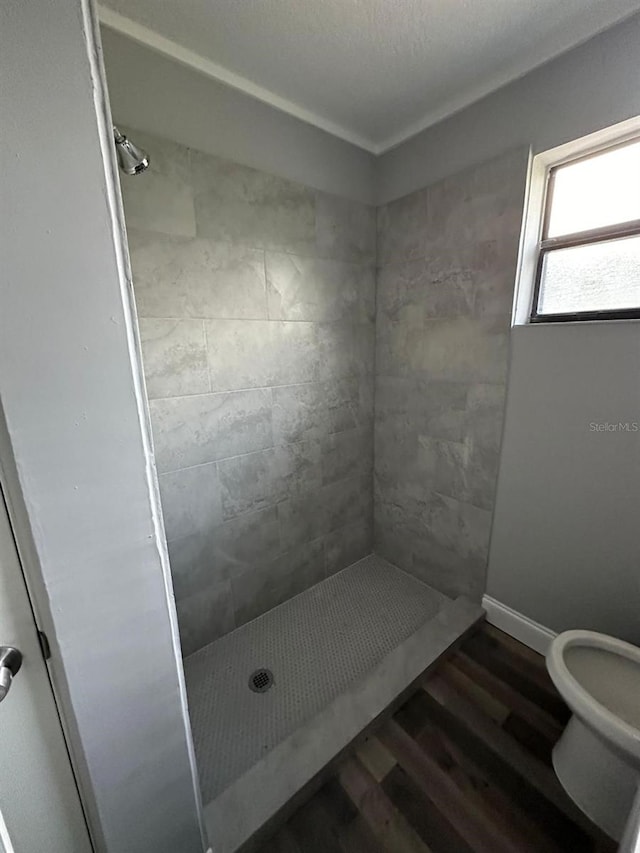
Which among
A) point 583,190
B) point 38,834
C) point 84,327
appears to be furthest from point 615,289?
point 38,834

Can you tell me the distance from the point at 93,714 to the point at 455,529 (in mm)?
1728

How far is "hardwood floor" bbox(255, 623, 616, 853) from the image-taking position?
104 cm

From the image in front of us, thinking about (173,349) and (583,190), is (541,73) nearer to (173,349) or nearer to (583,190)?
(583,190)

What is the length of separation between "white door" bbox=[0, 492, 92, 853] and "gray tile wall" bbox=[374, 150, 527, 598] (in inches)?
68.5

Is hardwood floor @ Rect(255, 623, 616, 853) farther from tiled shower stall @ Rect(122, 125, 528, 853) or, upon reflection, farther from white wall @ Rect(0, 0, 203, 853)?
white wall @ Rect(0, 0, 203, 853)

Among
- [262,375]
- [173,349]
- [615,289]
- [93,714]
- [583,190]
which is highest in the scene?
[583,190]

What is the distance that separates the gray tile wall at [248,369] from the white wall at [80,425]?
2.86 feet

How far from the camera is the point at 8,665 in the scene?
537 mm

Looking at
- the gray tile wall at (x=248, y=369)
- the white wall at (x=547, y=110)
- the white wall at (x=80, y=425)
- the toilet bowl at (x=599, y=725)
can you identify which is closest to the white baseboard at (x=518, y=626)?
the toilet bowl at (x=599, y=725)

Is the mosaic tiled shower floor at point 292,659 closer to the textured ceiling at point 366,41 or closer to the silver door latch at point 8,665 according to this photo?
the silver door latch at point 8,665

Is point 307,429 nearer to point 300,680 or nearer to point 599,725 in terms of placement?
point 300,680

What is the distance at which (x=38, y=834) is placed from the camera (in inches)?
25.2

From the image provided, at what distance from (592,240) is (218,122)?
1599 mm

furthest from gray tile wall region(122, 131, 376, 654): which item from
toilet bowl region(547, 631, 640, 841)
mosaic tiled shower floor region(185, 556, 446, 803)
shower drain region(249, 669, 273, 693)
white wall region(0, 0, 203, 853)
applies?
toilet bowl region(547, 631, 640, 841)
